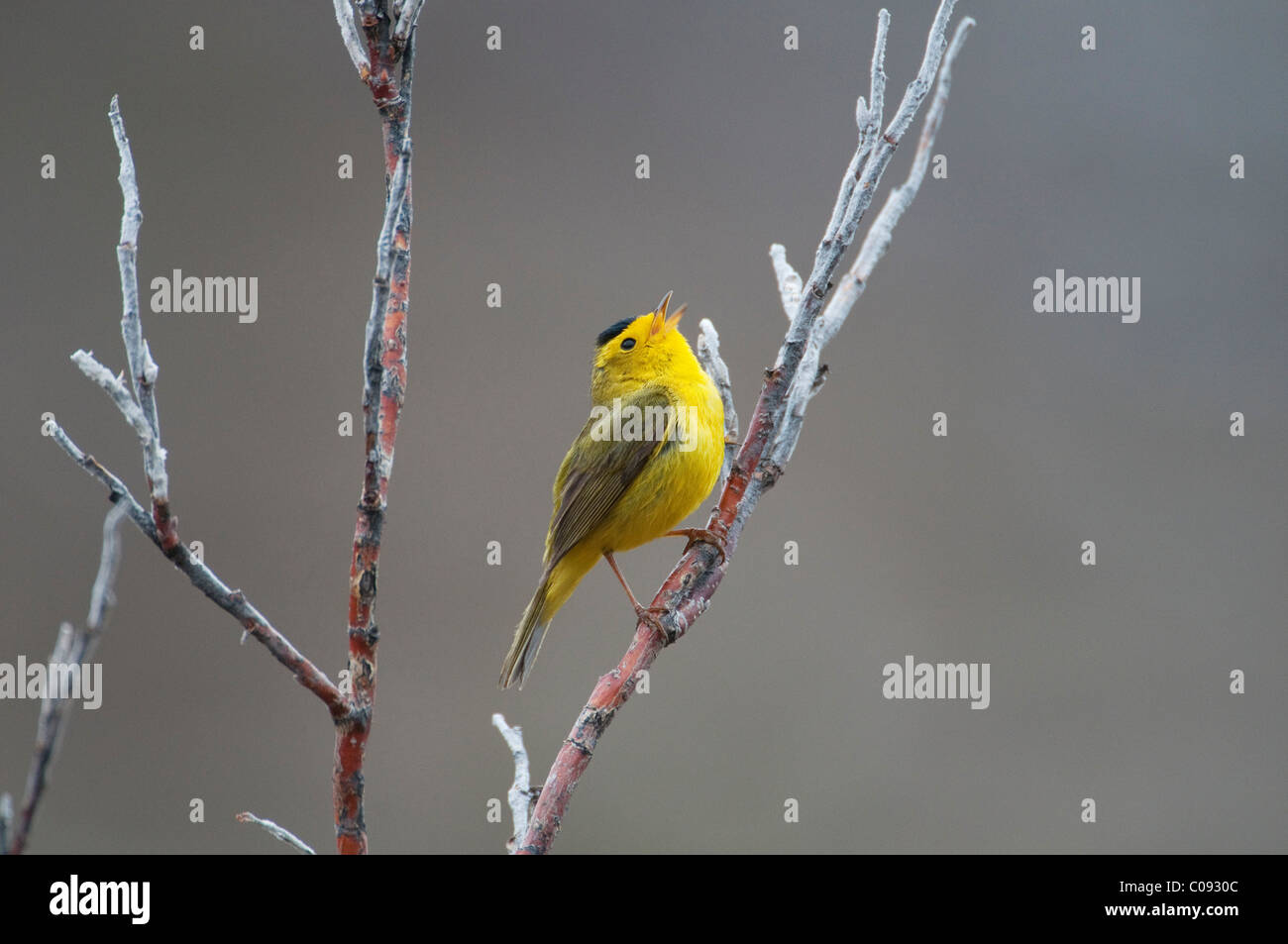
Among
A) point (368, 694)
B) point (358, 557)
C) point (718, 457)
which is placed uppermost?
point (718, 457)

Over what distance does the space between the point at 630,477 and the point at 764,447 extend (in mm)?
1112

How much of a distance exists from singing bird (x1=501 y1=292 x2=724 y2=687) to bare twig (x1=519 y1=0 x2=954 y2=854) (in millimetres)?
885

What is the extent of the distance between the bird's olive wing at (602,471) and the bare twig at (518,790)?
1189mm

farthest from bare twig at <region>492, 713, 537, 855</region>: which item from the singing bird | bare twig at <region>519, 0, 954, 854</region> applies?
the singing bird

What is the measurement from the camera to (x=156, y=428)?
1.05 m

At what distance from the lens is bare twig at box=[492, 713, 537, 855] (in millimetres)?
1434

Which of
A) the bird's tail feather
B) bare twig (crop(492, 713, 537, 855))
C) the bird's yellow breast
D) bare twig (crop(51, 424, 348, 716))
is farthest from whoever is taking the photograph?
the bird's yellow breast

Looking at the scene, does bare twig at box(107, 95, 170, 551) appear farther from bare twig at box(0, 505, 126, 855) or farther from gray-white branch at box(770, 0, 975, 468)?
gray-white branch at box(770, 0, 975, 468)

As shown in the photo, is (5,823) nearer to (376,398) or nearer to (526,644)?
(376,398)

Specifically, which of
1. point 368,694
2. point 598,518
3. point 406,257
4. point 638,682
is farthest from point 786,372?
point 598,518

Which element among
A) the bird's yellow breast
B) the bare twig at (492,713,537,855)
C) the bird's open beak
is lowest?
the bare twig at (492,713,537,855)

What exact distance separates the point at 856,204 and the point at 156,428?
3.38ft

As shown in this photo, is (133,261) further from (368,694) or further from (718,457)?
(718,457)

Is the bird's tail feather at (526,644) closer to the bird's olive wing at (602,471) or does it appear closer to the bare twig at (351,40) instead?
the bird's olive wing at (602,471)
